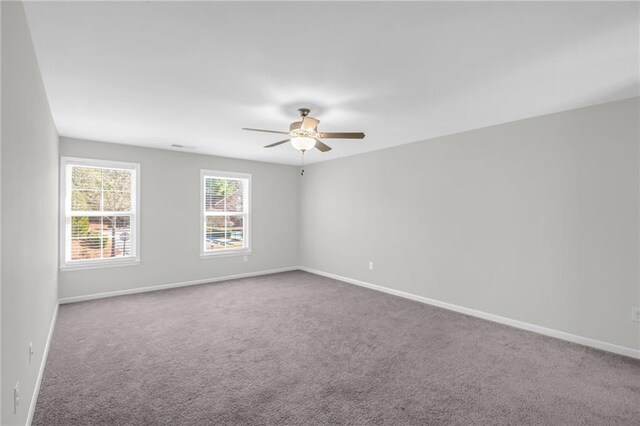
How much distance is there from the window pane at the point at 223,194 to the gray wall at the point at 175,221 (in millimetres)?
232

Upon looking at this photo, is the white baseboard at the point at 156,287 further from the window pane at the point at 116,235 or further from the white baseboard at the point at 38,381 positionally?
the white baseboard at the point at 38,381

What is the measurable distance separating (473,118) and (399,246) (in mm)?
2218

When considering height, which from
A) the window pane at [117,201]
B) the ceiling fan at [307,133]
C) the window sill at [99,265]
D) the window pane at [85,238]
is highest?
the ceiling fan at [307,133]

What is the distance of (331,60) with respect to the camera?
2.31m

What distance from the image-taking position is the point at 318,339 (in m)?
3.37

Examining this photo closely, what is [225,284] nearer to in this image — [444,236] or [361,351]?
[361,351]

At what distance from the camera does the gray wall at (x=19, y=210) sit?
147 cm

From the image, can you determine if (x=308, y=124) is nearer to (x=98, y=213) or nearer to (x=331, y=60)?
(x=331, y=60)

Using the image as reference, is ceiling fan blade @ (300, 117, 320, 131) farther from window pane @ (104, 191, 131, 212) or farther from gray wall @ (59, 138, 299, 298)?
window pane @ (104, 191, 131, 212)

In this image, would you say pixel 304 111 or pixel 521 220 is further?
pixel 521 220

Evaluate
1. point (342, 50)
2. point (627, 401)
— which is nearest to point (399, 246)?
point (627, 401)

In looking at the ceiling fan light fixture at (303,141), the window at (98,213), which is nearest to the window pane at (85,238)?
the window at (98,213)

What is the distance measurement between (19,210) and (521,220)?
4.52 meters

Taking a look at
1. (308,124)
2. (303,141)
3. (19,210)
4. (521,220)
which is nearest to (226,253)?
(303,141)
